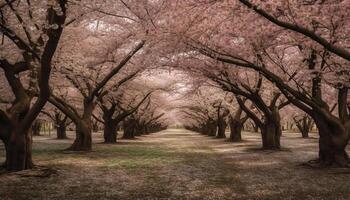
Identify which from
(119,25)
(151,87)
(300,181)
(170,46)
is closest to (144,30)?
(170,46)

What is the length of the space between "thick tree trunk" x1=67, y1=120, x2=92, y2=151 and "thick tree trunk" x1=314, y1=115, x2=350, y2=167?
1819cm

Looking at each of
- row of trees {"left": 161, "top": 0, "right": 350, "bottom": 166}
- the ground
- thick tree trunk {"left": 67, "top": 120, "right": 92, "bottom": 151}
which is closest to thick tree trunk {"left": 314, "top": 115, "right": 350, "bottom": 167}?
row of trees {"left": 161, "top": 0, "right": 350, "bottom": 166}

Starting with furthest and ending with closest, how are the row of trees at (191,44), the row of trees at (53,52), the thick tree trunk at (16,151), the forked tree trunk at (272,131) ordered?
the forked tree trunk at (272,131)
the thick tree trunk at (16,151)
the row of trees at (53,52)
the row of trees at (191,44)

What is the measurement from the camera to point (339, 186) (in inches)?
569

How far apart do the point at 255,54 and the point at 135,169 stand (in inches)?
358

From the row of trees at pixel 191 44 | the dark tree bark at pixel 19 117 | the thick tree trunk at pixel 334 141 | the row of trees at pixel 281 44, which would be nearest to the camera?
the row of trees at pixel 191 44

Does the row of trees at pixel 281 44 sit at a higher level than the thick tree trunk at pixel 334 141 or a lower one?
higher

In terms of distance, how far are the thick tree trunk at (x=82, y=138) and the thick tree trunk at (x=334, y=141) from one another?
18.2 metres

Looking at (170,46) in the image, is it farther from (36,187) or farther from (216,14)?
(36,187)

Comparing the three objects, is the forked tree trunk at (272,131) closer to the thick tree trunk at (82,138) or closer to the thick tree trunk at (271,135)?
the thick tree trunk at (271,135)

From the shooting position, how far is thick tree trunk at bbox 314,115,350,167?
768 inches

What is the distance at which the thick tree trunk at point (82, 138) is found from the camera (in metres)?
30.9

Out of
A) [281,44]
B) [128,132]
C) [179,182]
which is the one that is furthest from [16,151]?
[128,132]

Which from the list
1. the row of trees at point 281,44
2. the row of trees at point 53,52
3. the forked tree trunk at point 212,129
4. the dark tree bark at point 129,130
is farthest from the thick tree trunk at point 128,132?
the row of trees at point 281,44
